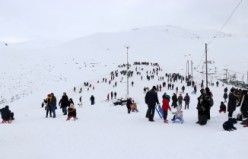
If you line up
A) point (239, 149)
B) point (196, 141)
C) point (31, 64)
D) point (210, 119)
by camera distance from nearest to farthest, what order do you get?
point (239, 149) → point (196, 141) → point (210, 119) → point (31, 64)

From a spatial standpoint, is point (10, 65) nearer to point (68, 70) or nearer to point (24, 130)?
point (68, 70)

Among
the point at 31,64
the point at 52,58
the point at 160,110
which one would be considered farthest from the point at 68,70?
the point at 160,110

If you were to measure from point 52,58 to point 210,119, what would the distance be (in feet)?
347

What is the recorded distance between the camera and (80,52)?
138 meters

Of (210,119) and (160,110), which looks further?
(160,110)

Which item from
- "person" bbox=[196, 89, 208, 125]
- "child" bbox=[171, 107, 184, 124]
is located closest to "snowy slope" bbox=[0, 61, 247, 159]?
"person" bbox=[196, 89, 208, 125]

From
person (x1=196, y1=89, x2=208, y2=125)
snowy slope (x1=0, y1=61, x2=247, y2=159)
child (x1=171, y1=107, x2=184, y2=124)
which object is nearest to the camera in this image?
snowy slope (x1=0, y1=61, x2=247, y2=159)

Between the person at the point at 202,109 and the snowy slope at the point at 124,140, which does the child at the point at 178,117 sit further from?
the person at the point at 202,109

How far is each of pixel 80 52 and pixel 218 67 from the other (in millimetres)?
54046

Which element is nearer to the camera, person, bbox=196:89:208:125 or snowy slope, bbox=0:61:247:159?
snowy slope, bbox=0:61:247:159

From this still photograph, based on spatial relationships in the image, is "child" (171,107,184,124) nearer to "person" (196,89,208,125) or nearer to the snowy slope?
the snowy slope

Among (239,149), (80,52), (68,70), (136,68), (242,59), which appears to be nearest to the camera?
(239,149)

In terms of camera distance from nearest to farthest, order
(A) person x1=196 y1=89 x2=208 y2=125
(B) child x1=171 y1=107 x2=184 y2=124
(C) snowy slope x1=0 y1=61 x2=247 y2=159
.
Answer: (C) snowy slope x1=0 y1=61 x2=247 y2=159 → (A) person x1=196 y1=89 x2=208 y2=125 → (B) child x1=171 y1=107 x2=184 y2=124

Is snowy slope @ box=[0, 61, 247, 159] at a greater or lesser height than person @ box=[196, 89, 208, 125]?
lesser
